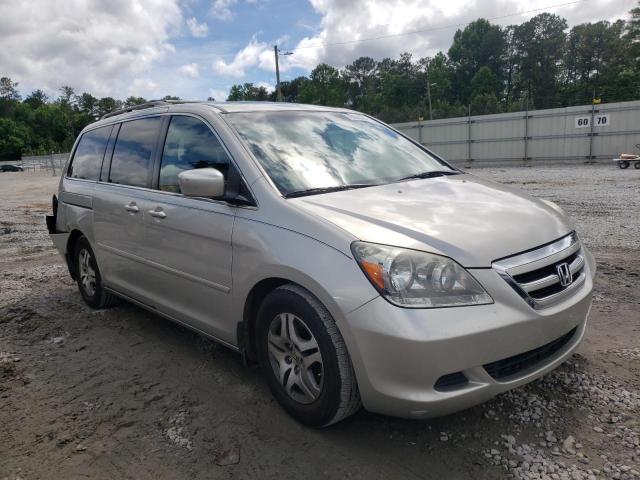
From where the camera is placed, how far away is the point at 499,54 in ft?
297

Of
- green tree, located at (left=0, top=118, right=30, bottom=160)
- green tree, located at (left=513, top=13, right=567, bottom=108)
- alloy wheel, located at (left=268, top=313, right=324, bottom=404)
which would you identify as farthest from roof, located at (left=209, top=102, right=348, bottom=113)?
green tree, located at (left=0, top=118, right=30, bottom=160)

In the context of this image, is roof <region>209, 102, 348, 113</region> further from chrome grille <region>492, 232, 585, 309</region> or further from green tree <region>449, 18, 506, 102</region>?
green tree <region>449, 18, 506, 102</region>

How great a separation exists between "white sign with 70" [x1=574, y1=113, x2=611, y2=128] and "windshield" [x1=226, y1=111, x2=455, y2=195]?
2210cm

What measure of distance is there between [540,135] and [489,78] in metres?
65.2

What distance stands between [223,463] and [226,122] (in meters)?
2.04

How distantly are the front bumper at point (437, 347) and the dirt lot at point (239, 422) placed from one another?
1.15 ft

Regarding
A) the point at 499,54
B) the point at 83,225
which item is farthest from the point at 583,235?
the point at 499,54

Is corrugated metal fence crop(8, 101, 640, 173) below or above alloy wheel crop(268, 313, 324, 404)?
above

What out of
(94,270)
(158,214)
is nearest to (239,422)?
(158,214)

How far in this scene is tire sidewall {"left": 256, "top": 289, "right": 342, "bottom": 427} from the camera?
A: 2.41 m

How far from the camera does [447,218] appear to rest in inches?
104

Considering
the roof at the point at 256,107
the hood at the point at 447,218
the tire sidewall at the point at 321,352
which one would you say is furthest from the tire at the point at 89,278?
the hood at the point at 447,218

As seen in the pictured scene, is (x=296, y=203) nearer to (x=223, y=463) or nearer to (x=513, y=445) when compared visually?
(x=223, y=463)

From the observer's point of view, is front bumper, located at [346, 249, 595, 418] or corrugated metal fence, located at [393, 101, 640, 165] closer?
front bumper, located at [346, 249, 595, 418]
